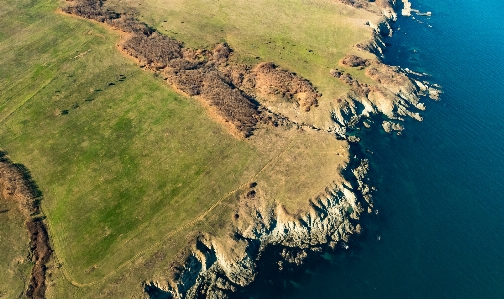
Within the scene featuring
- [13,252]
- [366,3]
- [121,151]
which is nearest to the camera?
[13,252]

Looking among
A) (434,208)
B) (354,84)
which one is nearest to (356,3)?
(354,84)

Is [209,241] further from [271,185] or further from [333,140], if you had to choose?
[333,140]

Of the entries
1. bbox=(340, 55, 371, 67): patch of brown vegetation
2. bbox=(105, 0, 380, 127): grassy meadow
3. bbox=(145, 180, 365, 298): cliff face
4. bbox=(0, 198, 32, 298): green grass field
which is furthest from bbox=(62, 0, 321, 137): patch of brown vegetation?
bbox=(0, 198, 32, 298): green grass field

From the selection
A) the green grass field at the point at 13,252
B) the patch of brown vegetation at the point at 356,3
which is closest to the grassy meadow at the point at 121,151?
the green grass field at the point at 13,252

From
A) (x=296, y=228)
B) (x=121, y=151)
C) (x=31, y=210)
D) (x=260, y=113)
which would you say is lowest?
(x=296, y=228)

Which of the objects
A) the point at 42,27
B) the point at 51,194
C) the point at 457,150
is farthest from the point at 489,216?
the point at 42,27

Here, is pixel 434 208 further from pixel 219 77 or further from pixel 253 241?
pixel 219 77
